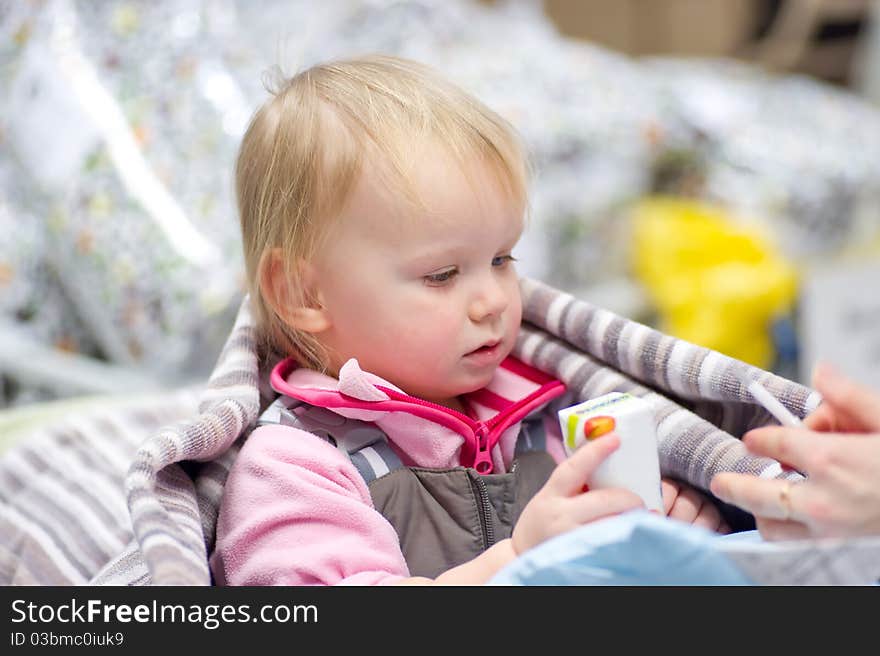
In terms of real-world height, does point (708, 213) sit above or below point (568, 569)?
below

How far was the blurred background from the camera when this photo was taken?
143 cm

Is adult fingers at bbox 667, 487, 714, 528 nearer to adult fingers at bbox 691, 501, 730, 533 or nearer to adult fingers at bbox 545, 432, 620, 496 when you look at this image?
adult fingers at bbox 691, 501, 730, 533

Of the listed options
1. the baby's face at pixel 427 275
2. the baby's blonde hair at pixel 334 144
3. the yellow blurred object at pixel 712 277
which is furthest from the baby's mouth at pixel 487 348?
the yellow blurred object at pixel 712 277

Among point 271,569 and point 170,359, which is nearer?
point 271,569

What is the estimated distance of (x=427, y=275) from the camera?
703 millimetres

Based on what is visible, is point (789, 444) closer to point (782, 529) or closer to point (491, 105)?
point (782, 529)

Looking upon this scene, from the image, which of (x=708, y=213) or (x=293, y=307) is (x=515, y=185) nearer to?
(x=293, y=307)

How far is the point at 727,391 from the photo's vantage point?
2.34ft

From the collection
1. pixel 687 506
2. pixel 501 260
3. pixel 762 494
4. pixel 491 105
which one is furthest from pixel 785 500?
pixel 491 105

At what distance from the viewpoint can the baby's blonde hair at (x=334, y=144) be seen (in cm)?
70

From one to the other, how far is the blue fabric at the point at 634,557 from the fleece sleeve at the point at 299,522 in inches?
5.4
